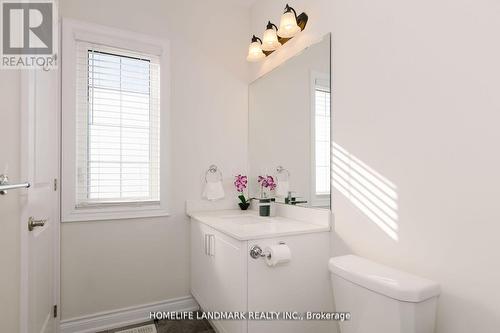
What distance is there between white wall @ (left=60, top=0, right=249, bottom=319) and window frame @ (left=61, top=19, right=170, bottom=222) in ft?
0.18

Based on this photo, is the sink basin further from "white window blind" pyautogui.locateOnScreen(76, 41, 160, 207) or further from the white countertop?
"white window blind" pyautogui.locateOnScreen(76, 41, 160, 207)

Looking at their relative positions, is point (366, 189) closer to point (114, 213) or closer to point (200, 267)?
point (200, 267)

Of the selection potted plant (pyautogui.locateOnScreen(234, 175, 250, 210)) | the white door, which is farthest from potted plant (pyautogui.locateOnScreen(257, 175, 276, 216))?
the white door

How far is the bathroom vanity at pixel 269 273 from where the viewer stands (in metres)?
1.44

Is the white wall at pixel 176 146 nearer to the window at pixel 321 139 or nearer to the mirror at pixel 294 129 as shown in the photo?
the mirror at pixel 294 129

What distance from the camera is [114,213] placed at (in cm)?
205

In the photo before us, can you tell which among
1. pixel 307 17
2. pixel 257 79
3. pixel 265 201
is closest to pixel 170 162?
pixel 265 201

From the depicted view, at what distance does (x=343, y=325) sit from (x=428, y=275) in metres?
0.44

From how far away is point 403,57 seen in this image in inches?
50.3

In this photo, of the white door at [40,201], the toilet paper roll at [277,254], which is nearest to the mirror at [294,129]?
the toilet paper roll at [277,254]

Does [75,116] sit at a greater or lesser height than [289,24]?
lesser

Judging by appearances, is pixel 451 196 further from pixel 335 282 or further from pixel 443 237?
pixel 335 282

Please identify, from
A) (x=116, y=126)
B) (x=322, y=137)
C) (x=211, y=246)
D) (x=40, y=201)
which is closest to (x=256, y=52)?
(x=322, y=137)

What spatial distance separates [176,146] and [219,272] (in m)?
1.04
